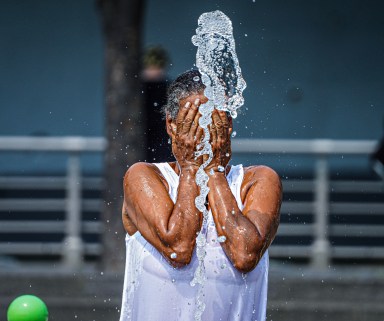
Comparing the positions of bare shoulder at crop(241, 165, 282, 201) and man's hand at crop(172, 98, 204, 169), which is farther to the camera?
bare shoulder at crop(241, 165, 282, 201)

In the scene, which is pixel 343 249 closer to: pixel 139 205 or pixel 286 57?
pixel 286 57

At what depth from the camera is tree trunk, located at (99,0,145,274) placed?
8.51 meters

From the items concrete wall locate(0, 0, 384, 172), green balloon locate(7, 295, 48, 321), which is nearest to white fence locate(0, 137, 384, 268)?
concrete wall locate(0, 0, 384, 172)

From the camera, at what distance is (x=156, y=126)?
8406mm

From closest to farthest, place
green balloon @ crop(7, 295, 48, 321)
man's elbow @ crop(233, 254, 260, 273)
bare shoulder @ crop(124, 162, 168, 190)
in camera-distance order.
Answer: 1. man's elbow @ crop(233, 254, 260, 273)
2. bare shoulder @ crop(124, 162, 168, 190)
3. green balloon @ crop(7, 295, 48, 321)

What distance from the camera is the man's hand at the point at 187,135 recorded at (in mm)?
3492

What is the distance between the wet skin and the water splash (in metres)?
0.02

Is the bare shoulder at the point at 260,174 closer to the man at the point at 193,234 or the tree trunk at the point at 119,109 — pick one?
the man at the point at 193,234

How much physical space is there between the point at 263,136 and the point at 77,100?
2.35 meters

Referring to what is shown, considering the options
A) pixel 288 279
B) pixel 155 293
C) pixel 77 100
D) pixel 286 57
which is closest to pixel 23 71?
pixel 77 100

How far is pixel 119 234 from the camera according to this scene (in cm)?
856

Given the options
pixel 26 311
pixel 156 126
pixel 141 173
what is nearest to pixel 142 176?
pixel 141 173

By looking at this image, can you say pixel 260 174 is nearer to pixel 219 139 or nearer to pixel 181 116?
pixel 219 139

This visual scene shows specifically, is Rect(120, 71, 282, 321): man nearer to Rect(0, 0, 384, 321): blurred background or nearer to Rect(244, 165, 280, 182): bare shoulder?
Rect(244, 165, 280, 182): bare shoulder
